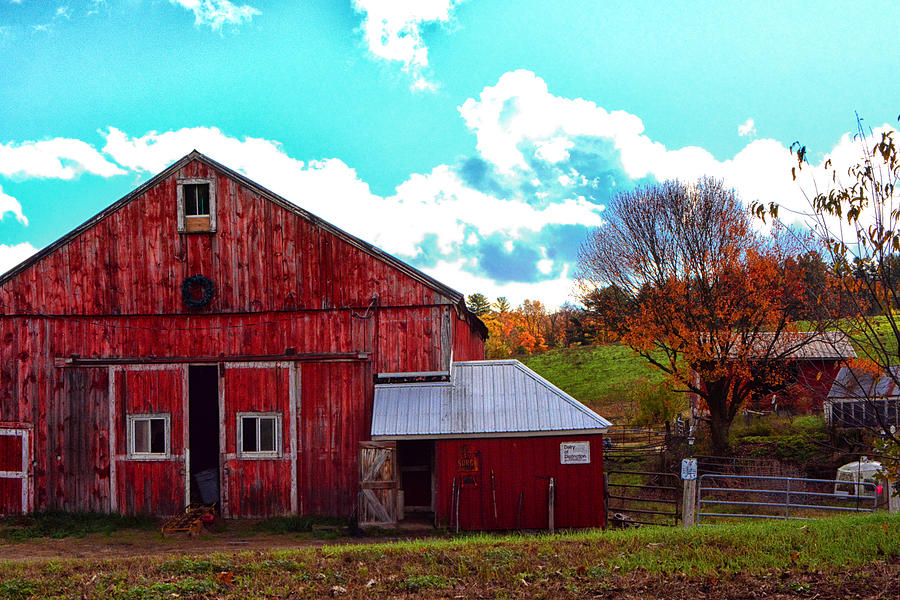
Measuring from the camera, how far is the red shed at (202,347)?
1794cm

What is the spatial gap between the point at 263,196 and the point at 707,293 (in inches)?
646

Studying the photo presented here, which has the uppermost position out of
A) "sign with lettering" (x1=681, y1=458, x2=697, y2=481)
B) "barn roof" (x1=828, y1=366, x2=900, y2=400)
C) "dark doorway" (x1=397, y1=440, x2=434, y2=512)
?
"barn roof" (x1=828, y1=366, x2=900, y2=400)

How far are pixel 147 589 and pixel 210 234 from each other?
33.9 ft

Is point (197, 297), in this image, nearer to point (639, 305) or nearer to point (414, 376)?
point (414, 376)

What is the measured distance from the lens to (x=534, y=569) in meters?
10.5

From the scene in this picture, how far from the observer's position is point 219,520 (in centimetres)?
1781

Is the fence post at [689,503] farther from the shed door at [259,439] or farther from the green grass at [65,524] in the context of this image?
the green grass at [65,524]

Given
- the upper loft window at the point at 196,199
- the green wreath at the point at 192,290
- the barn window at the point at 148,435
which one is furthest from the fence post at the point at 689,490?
the upper loft window at the point at 196,199

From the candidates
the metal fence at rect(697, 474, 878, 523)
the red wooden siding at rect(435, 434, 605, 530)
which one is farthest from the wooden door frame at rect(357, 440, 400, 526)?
the metal fence at rect(697, 474, 878, 523)

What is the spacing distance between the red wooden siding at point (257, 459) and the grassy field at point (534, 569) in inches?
221

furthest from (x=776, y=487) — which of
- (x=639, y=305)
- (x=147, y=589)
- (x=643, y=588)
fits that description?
(x=147, y=589)

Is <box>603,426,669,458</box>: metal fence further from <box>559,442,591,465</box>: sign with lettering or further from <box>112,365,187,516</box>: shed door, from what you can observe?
<box>112,365,187,516</box>: shed door

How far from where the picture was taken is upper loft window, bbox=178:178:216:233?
18422mm

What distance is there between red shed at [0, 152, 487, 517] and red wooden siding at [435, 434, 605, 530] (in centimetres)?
232
